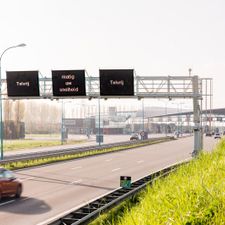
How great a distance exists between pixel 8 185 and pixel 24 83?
14019 millimetres

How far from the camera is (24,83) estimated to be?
106ft

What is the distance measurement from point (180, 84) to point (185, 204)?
24899 millimetres

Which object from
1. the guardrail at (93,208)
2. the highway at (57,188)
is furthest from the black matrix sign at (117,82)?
the guardrail at (93,208)

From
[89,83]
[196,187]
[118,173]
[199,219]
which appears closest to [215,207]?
[199,219]

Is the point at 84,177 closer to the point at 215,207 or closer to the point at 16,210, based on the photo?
the point at 16,210

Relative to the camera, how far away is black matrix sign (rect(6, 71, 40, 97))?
1266 inches

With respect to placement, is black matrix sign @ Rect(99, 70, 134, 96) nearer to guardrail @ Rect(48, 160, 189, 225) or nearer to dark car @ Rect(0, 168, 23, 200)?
guardrail @ Rect(48, 160, 189, 225)

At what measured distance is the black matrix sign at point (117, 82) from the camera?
104 feet

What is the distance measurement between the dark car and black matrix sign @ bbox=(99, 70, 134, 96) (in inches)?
515

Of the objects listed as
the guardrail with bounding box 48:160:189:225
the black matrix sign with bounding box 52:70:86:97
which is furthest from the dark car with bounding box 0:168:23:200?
the black matrix sign with bounding box 52:70:86:97

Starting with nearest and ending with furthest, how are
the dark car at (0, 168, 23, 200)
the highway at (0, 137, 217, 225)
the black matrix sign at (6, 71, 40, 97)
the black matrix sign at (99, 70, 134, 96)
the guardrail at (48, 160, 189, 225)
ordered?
the guardrail at (48, 160, 189, 225)
the highway at (0, 137, 217, 225)
the dark car at (0, 168, 23, 200)
the black matrix sign at (99, 70, 134, 96)
the black matrix sign at (6, 71, 40, 97)

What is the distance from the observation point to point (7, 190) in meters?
19.3

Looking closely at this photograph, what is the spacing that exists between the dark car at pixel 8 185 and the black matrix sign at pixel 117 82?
13090mm

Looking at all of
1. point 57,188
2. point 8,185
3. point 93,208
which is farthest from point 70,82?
point 93,208
